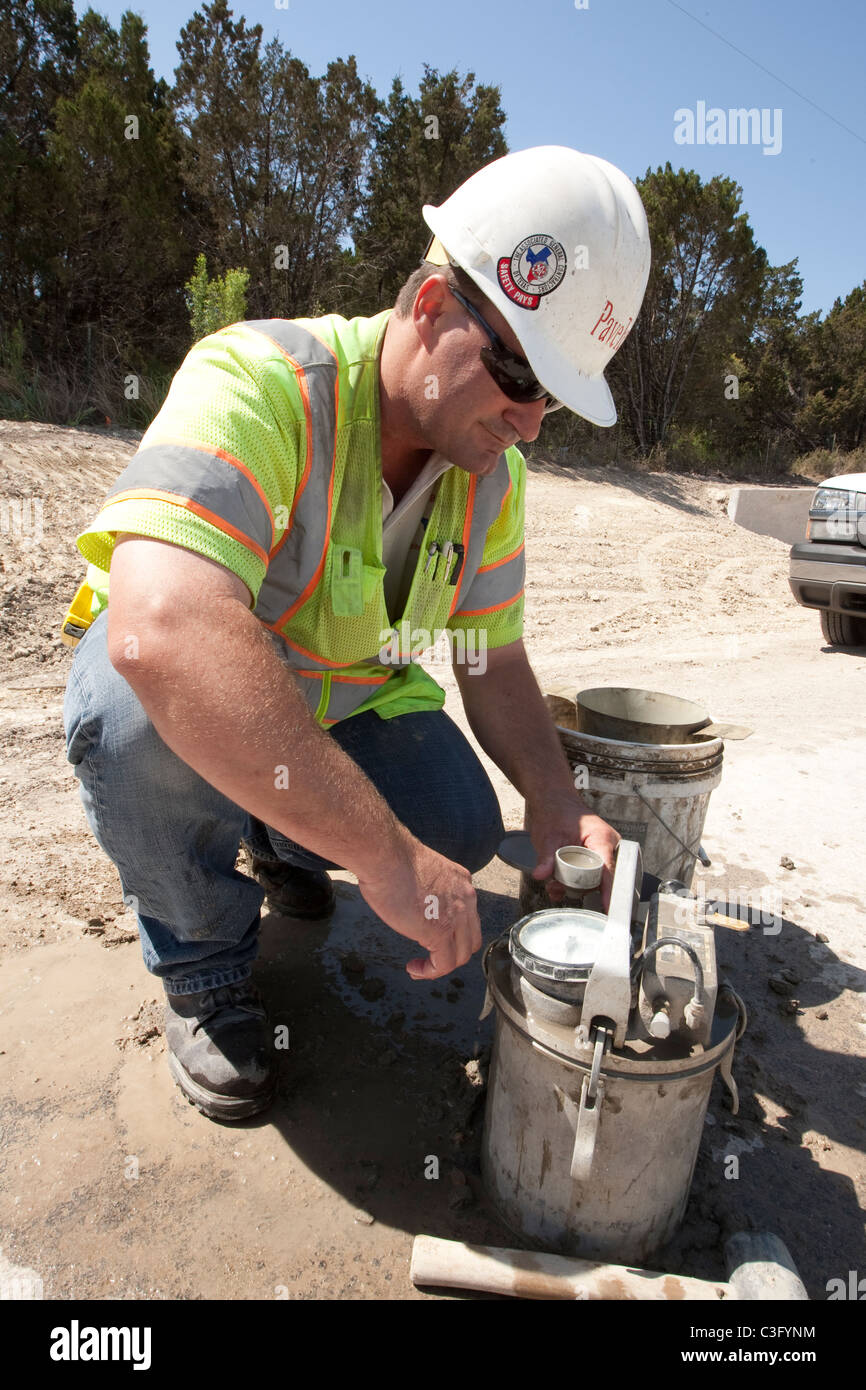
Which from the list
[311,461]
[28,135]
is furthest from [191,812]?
[28,135]

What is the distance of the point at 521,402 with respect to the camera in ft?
6.00

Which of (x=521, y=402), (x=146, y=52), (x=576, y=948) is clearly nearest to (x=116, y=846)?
(x=576, y=948)

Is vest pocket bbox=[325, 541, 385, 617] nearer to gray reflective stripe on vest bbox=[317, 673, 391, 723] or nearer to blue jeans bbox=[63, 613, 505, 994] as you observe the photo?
gray reflective stripe on vest bbox=[317, 673, 391, 723]

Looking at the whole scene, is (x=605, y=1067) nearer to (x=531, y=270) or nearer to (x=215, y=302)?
(x=531, y=270)

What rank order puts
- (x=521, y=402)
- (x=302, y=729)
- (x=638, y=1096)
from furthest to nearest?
(x=521, y=402)
(x=638, y=1096)
(x=302, y=729)

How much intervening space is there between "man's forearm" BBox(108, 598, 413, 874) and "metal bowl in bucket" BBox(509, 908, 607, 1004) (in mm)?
369

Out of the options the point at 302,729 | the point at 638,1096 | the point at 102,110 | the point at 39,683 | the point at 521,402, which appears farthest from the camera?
the point at 102,110

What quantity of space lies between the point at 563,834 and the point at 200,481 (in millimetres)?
1118

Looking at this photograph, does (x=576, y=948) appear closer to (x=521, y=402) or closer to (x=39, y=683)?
(x=521, y=402)

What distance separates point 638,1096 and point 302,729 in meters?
0.88

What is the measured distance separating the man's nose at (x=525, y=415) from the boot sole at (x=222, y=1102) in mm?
1521

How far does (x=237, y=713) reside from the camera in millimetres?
1412

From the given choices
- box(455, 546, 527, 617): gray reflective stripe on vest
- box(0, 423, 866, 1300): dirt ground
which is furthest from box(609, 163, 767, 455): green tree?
box(455, 546, 527, 617): gray reflective stripe on vest

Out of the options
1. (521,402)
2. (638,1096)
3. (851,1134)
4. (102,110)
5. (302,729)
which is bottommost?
(851,1134)
